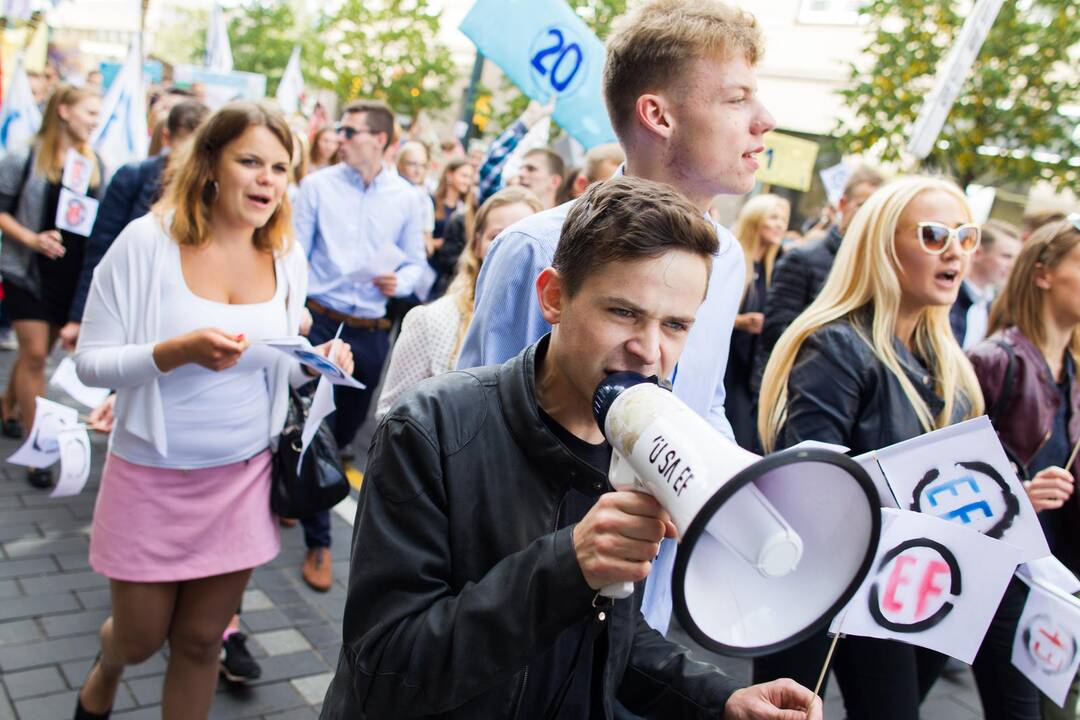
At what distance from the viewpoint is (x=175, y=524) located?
2982 mm

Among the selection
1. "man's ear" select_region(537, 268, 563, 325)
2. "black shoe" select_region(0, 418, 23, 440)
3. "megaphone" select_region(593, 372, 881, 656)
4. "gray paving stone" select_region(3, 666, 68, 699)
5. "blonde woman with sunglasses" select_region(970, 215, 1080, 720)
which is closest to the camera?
"megaphone" select_region(593, 372, 881, 656)

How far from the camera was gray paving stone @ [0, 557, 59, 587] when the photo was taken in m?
4.27

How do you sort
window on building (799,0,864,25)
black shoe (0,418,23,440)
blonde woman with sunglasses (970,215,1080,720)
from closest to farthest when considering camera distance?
blonde woman with sunglasses (970,215,1080,720) → black shoe (0,418,23,440) → window on building (799,0,864,25)

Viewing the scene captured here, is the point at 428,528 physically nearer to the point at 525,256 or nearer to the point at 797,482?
the point at 797,482

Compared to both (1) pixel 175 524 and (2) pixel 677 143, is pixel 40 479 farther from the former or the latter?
(2) pixel 677 143

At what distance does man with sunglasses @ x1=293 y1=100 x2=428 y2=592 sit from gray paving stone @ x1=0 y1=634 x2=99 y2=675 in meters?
2.15

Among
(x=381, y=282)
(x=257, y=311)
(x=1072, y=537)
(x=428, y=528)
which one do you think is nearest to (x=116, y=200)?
(x=381, y=282)

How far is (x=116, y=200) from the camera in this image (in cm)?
498

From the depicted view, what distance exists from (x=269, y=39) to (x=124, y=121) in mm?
30788

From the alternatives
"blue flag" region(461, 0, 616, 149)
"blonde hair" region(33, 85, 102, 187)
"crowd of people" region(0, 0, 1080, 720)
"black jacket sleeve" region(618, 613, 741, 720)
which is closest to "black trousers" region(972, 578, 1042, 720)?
"crowd of people" region(0, 0, 1080, 720)

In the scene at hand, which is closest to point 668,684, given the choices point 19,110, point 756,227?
point 756,227

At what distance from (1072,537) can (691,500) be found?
3.25 metres

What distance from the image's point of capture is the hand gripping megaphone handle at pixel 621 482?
1336 mm

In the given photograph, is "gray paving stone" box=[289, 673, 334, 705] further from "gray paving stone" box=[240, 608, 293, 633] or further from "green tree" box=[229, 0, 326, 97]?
"green tree" box=[229, 0, 326, 97]
